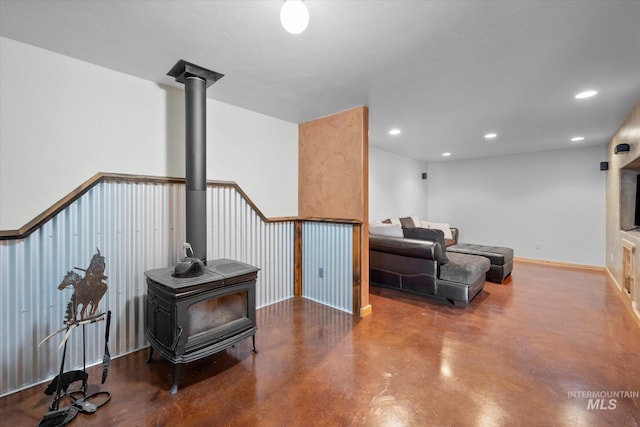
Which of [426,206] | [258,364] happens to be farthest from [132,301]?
[426,206]

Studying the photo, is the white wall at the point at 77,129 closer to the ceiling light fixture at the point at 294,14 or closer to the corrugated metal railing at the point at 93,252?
the corrugated metal railing at the point at 93,252

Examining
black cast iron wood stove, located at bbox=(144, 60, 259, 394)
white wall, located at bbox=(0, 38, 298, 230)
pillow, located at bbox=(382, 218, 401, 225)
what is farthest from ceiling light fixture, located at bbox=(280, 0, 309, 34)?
pillow, located at bbox=(382, 218, 401, 225)

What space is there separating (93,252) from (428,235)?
348 centimetres

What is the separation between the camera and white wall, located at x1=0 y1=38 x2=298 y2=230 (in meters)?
1.78

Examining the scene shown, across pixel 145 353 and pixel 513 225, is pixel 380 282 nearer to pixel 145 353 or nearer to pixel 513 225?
pixel 145 353

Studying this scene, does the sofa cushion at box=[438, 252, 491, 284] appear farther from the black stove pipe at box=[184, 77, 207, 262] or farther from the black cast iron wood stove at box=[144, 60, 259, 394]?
the black stove pipe at box=[184, 77, 207, 262]

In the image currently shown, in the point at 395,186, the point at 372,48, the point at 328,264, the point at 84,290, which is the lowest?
the point at 328,264

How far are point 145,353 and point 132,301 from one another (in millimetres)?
454

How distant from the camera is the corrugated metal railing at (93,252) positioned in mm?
1776

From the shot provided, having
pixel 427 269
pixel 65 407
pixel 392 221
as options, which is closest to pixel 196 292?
pixel 65 407

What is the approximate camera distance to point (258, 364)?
6.81 feet

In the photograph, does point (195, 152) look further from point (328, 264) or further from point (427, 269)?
point (427, 269)

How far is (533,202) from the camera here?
572 cm

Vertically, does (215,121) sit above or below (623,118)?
below
